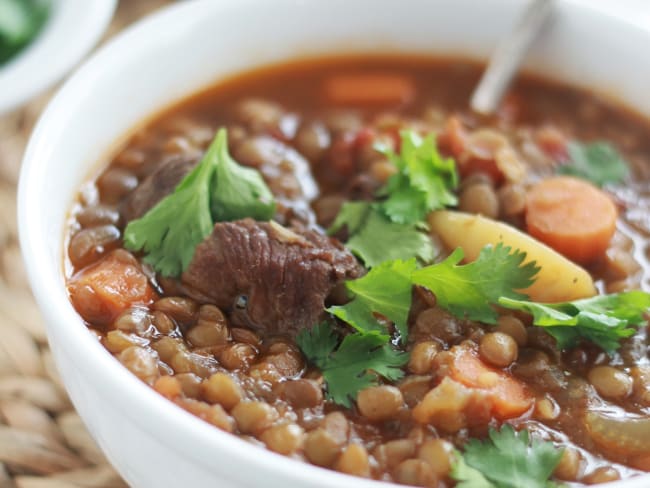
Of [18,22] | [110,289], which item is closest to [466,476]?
[110,289]

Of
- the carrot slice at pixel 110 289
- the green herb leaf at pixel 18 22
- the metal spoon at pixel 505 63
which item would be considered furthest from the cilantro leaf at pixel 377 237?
the green herb leaf at pixel 18 22

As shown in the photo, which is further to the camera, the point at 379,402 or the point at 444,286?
the point at 444,286

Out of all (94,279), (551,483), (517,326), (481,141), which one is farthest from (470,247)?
(94,279)

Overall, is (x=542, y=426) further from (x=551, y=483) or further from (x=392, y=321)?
(x=392, y=321)

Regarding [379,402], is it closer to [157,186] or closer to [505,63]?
[157,186]

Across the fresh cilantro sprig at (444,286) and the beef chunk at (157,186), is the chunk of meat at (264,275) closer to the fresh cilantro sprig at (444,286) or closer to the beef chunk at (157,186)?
the fresh cilantro sprig at (444,286)

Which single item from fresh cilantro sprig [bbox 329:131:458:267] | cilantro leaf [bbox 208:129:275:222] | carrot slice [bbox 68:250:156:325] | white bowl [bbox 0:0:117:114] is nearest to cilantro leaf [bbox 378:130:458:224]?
fresh cilantro sprig [bbox 329:131:458:267]

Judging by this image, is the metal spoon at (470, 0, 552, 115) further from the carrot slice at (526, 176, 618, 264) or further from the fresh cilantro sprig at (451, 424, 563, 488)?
the fresh cilantro sprig at (451, 424, 563, 488)
